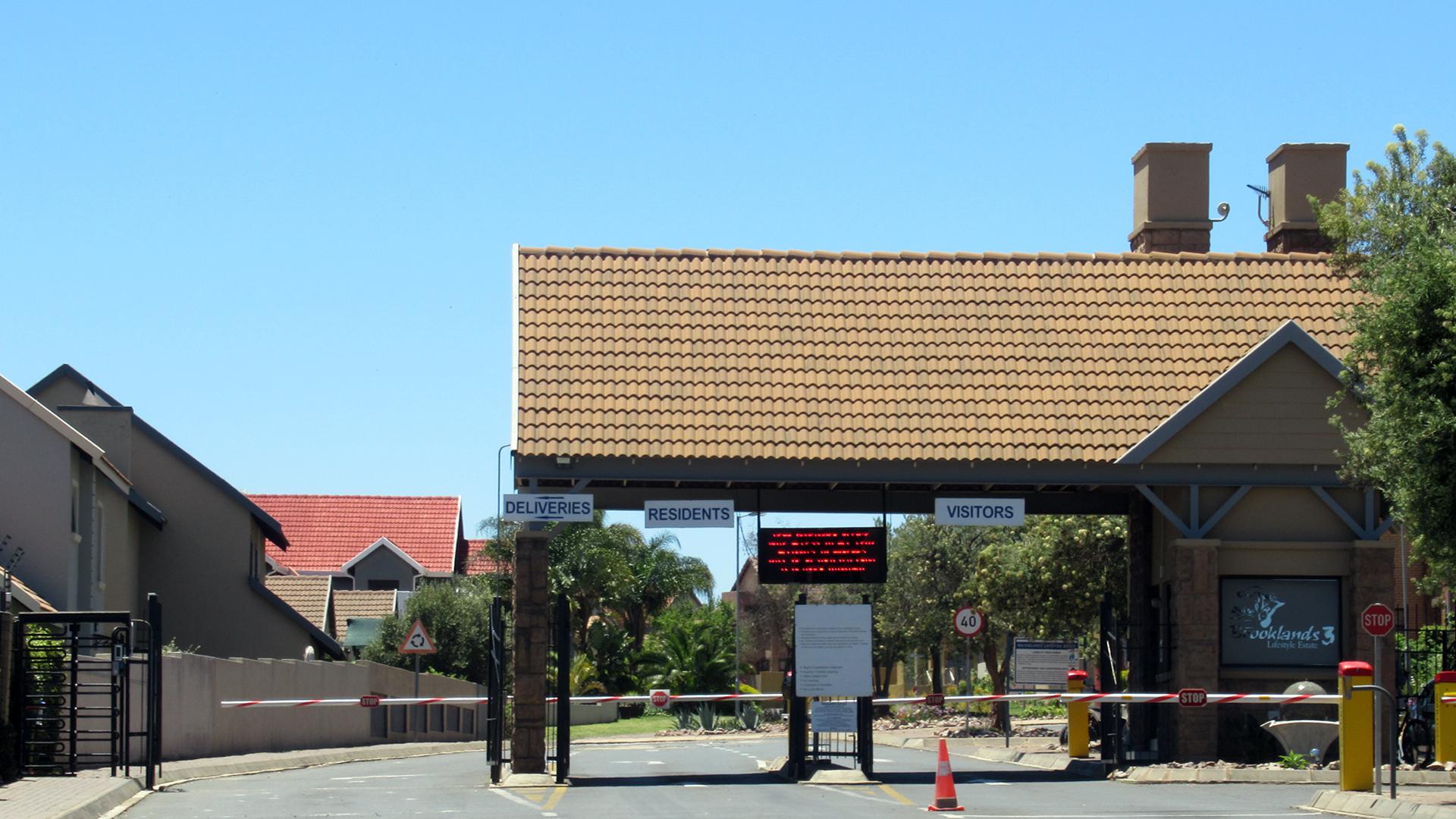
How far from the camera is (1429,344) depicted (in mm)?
17203

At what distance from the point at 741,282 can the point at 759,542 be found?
448 cm

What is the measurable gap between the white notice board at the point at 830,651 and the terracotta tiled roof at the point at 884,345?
2170 mm

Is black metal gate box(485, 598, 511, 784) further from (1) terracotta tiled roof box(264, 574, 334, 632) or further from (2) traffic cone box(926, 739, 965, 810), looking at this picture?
(1) terracotta tiled roof box(264, 574, 334, 632)

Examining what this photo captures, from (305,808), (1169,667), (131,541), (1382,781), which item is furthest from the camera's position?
(131,541)

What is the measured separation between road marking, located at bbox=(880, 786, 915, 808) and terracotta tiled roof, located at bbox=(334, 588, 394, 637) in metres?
43.2

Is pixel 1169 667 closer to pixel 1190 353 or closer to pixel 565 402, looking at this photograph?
pixel 1190 353

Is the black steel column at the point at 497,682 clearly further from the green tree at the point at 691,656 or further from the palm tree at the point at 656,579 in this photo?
the palm tree at the point at 656,579

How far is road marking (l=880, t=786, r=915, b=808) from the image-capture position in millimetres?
17281

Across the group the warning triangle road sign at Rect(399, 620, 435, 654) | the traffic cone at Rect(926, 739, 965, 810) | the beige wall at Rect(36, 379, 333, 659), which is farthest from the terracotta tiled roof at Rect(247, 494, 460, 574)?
the traffic cone at Rect(926, 739, 965, 810)

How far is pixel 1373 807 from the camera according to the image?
1570 cm

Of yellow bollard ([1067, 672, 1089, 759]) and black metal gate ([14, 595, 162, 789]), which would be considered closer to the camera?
black metal gate ([14, 595, 162, 789])

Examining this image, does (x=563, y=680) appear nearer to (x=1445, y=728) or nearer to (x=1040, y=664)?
(x=1445, y=728)

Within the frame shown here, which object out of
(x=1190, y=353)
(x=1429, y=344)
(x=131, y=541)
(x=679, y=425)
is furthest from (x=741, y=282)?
(x=131, y=541)

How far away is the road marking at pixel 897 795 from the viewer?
1728 centimetres
